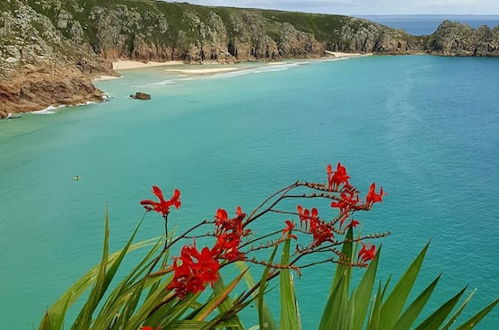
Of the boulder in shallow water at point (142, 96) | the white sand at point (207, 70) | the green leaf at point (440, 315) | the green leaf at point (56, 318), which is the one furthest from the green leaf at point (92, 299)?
the white sand at point (207, 70)

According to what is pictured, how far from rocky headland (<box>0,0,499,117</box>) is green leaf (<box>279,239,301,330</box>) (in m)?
34.7

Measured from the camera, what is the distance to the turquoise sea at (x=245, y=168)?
43.8ft

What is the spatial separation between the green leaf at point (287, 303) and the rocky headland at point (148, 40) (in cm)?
3471

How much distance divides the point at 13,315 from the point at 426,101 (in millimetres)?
37788

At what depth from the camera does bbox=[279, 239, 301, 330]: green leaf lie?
267 centimetres

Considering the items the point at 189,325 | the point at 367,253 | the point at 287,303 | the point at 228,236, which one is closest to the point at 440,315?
the point at 367,253

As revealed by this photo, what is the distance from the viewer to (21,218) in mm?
16594

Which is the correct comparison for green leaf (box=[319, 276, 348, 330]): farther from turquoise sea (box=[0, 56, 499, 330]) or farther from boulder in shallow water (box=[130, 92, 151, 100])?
boulder in shallow water (box=[130, 92, 151, 100])

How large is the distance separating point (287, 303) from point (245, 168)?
1958 centimetres

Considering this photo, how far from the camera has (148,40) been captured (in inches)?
2751

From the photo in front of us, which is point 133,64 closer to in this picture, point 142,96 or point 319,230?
point 142,96

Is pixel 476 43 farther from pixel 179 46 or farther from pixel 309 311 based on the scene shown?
pixel 309 311

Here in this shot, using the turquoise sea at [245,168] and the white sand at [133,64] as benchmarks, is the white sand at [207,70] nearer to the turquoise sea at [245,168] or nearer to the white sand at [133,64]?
the white sand at [133,64]

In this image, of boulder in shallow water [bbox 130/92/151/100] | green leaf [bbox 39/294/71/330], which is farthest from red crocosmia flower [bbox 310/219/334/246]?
boulder in shallow water [bbox 130/92/151/100]
